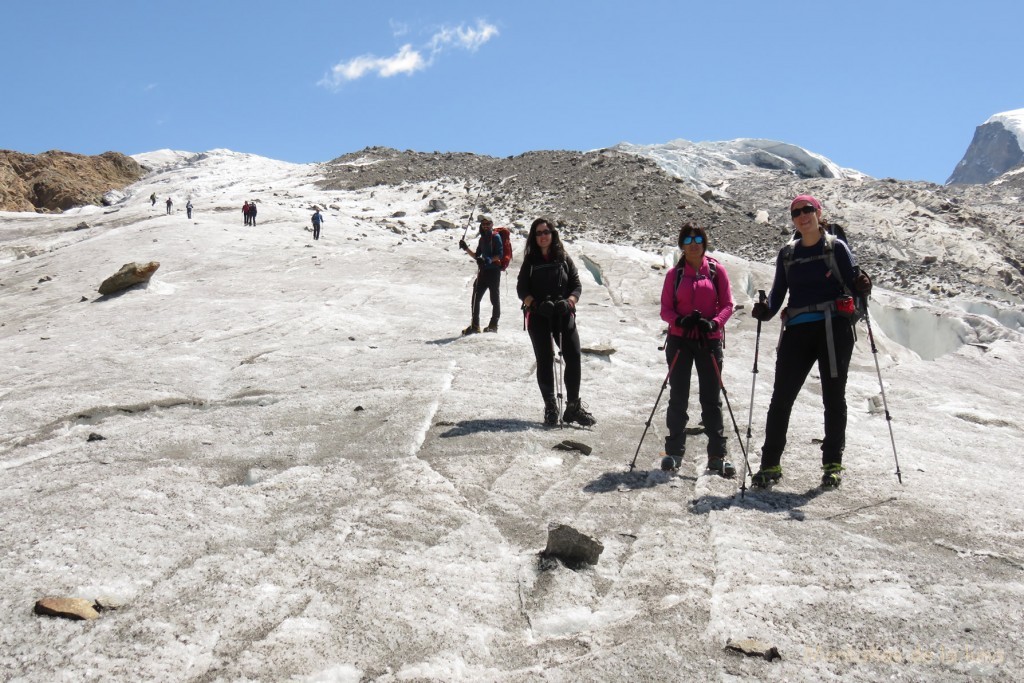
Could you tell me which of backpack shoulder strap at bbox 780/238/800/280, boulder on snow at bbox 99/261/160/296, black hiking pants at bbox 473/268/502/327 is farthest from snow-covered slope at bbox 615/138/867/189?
backpack shoulder strap at bbox 780/238/800/280

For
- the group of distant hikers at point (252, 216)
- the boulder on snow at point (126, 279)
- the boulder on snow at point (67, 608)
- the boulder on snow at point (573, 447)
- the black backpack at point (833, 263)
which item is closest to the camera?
the boulder on snow at point (67, 608)

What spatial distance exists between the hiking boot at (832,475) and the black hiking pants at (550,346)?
272cm

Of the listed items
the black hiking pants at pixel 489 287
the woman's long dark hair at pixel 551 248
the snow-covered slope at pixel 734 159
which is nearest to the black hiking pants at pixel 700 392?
the woman's long dark hair at pixel 551 248

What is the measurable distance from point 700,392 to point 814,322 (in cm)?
109

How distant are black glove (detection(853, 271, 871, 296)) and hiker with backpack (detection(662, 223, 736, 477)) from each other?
1009 mm

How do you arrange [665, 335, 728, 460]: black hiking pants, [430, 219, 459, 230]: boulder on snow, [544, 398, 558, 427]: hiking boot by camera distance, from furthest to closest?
[430, 219, 459, 230]: boulder on snow < [544, 398, 558, 427]: hiking boot < [665, 335, 728, 460]: black hiking pants

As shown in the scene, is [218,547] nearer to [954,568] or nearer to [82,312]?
[954,568]

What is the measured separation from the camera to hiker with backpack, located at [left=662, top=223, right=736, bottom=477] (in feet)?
20.3

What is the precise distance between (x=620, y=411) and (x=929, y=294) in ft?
50.9

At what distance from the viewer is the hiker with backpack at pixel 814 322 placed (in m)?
5.55

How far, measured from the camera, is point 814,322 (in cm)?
566

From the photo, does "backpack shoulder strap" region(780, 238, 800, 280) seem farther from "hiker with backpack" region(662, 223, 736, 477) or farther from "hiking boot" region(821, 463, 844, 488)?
"hiking boot" region(821, 463, 844, 488)

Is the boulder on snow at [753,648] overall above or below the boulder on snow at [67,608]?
above

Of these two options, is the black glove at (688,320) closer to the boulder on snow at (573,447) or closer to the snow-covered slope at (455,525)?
the snow-covered slope at (455,525)
